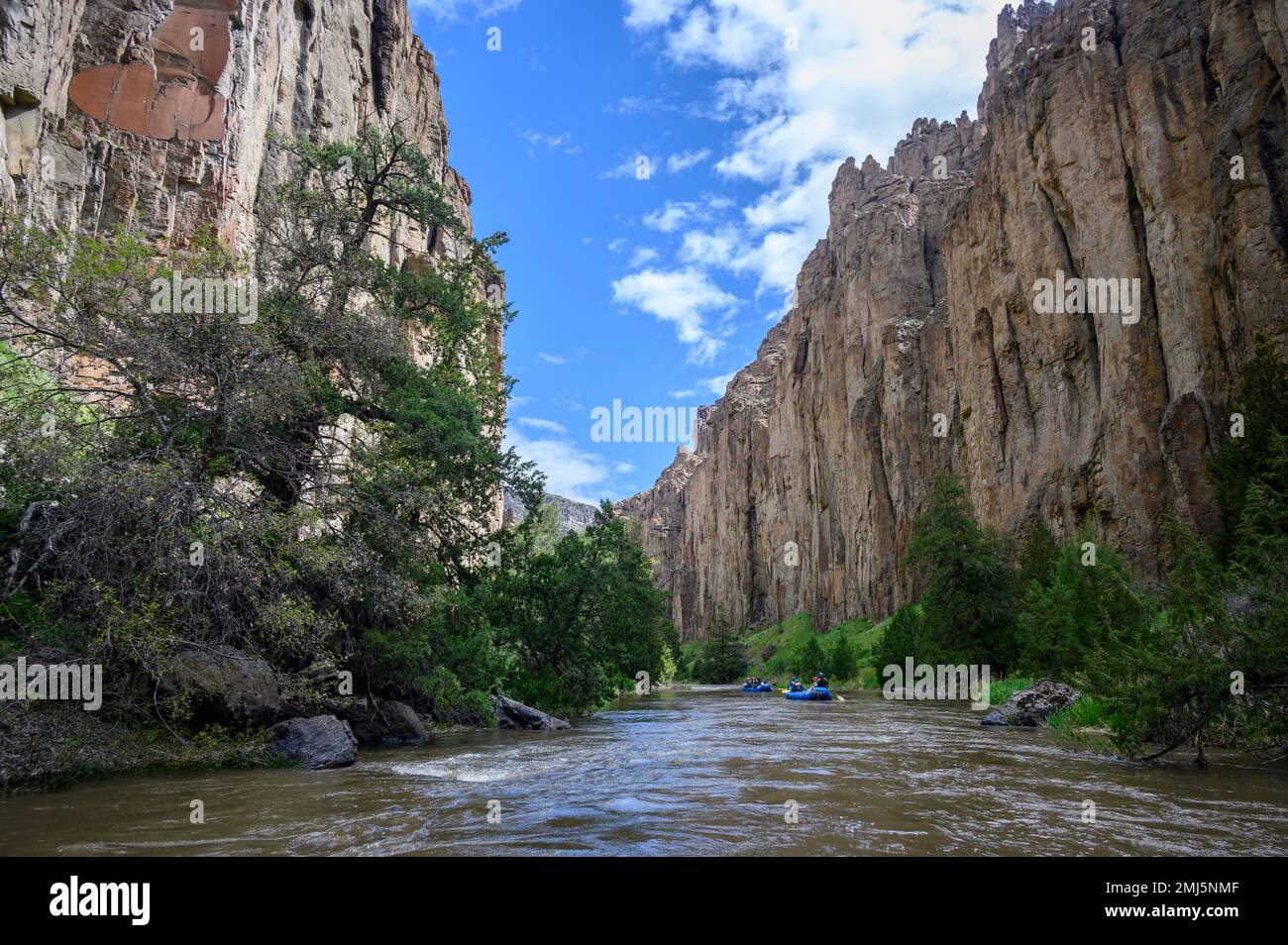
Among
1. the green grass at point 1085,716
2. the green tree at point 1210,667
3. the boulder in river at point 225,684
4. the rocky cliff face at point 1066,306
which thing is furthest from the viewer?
the rocky cliff face at point 1066,306

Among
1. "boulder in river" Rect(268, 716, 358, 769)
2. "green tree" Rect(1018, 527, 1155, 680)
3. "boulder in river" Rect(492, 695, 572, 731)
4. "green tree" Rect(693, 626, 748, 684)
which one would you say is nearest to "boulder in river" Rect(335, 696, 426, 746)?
"boulder in river" Rect(268, 716, 358, 769)

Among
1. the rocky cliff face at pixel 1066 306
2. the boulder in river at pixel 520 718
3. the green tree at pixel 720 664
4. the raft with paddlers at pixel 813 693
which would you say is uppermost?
the rocky cliff face at pixel 1066 306

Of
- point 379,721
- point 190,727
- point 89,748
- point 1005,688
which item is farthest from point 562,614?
point 1005,688

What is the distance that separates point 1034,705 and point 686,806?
12810 mm

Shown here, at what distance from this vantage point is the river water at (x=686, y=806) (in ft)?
19.0

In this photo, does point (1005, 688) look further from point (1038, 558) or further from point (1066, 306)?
point (1066, 306)

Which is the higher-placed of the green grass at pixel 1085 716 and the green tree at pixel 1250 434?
the green tree at pixel 1250 434

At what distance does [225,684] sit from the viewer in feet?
35.0

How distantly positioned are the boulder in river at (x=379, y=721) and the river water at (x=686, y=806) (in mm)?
1933

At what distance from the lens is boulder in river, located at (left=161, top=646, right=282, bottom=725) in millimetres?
10094

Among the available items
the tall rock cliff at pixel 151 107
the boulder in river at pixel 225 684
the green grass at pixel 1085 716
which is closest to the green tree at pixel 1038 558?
the green grass at pixel 1085 716

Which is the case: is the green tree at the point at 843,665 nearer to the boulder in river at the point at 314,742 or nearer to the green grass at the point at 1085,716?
the green grass at the point at 1085,716

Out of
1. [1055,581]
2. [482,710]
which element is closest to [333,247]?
[482,710]

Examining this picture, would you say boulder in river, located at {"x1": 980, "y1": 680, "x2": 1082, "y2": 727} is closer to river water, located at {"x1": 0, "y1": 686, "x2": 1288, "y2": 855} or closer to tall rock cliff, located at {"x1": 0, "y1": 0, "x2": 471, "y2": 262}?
river water, located at {"x1": 0, "y1": 686, "x2": 1288, "y2": 855}
